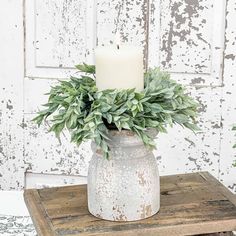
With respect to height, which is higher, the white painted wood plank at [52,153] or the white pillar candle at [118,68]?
the white pillar candle at [118,68]

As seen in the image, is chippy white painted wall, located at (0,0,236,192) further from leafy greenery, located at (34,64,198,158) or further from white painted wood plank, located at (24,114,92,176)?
leafy greenery, located at (34,64,198,158)

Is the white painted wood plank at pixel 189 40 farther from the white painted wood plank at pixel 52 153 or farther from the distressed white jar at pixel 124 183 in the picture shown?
the distressed white jar at pixel 124 183

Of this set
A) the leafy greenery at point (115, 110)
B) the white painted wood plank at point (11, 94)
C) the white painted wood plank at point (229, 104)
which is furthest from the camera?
the white painted wood plank at point (11, 94)

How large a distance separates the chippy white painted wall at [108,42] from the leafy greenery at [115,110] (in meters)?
0.47

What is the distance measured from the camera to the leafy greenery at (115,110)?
2.47 ft

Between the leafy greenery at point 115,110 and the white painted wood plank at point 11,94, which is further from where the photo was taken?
the white painted wood plank at point 11,94

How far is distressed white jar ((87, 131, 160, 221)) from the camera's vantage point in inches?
31.4

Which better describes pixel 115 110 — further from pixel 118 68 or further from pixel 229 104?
pixel 229 104

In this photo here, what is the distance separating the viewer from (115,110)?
2.49 ft

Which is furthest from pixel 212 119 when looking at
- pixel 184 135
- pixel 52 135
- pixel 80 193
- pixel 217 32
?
pixel 80 193

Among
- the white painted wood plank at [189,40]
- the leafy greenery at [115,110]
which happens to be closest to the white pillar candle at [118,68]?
the leafy greenery at [115,110]

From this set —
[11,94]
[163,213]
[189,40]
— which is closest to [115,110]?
[163,213]

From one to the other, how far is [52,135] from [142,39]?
302 mm

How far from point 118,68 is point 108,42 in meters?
0.52
